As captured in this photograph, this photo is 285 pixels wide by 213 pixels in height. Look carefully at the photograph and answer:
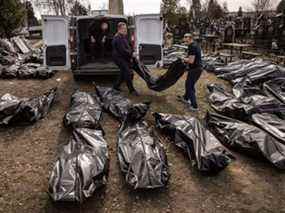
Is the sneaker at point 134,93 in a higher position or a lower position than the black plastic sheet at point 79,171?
higher

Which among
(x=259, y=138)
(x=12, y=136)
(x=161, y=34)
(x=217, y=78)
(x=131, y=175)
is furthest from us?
(x=217, y=78)

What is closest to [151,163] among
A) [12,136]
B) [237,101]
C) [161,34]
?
[12,136]

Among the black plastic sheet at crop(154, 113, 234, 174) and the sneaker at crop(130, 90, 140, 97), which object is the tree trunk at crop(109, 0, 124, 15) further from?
the black plastic sheet at crop(154, 113, 234, 174)

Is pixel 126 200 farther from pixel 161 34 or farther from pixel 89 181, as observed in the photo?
pixel 161 34

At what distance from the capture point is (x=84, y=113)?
462cm

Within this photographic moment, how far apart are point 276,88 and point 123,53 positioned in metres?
3.29

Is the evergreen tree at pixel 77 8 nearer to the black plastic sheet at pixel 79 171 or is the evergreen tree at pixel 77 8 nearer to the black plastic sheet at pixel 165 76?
the black plastic sheet at pixel 165 76

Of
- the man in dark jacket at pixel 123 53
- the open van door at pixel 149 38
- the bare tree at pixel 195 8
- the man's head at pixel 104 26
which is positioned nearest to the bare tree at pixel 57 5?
the bare tree at pixel 195 8

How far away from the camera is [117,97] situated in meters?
5.70

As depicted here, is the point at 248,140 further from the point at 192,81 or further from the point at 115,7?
the point at 115,7

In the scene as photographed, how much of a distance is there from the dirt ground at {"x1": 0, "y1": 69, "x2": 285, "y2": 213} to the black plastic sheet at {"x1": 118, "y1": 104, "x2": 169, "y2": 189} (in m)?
0.19

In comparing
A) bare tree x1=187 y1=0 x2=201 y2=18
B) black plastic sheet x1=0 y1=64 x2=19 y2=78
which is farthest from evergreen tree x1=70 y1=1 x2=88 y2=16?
black plastic sheet x1=0 y1=64 x2=19 y2=78

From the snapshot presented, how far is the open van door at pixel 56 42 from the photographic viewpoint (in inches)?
282

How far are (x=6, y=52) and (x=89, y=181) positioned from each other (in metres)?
9.63
